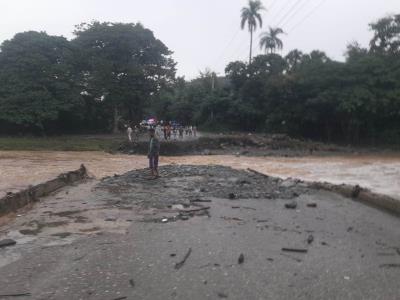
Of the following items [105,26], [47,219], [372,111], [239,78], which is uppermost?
[105,26]

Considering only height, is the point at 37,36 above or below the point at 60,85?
above

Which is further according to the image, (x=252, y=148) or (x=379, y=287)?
(x=252, y=148)

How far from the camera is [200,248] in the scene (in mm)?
9031

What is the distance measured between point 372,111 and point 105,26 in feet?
94.5

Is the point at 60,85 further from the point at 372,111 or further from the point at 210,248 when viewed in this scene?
the point at 210,248

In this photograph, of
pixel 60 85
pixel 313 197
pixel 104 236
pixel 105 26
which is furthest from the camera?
pixel 105 26

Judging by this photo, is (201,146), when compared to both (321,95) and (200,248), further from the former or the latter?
(200,248)

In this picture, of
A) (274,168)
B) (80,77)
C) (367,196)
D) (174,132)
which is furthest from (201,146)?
(367,196)

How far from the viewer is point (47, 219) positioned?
12.0 m

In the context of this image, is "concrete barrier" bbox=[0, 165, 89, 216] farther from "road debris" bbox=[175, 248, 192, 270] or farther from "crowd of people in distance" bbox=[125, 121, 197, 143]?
"crowd of people in distance" bbox=[125, 121, 197, 143]

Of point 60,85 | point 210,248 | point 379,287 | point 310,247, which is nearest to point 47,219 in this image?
point 210,248

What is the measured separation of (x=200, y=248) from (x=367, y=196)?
839 centimetres

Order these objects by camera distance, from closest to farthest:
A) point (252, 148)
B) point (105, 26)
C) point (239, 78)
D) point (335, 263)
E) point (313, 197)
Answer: point (335, 263), point (313, 197), point (252, 148), point (105, 26), point (239, 78)

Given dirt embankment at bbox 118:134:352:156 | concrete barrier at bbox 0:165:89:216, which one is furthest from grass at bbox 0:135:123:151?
concrete barrier at bbox 0:165:89:216
